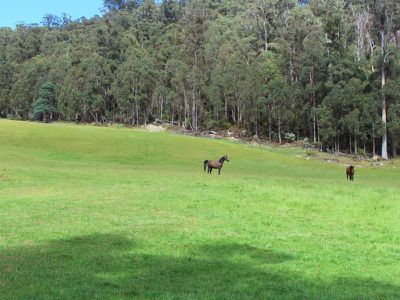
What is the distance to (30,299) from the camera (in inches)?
356

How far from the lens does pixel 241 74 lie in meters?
104

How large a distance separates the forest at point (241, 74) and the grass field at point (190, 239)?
54.0m

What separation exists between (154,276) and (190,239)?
4357 millimetres

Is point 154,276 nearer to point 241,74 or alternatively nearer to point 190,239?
point 190,239

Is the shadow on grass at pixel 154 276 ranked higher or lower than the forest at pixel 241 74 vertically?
lower

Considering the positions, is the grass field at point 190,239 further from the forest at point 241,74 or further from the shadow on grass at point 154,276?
the forest at point 241,74

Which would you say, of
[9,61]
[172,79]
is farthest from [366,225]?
[9,61]

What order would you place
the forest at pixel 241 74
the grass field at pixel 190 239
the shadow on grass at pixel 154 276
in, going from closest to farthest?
the shadow on grass at pixel 154 276 < the grass field at pixel 190 239 < the forest at pixel 241 74

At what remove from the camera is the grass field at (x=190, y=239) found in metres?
10.3

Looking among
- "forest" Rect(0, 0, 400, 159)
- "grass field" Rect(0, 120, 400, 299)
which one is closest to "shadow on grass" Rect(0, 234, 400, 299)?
"grass field" Rect(0, 120, 400, 299)

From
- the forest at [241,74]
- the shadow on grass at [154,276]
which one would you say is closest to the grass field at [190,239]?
the shadow on grass at [154,276]

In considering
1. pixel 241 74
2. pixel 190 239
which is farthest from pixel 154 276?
pixel 241 74

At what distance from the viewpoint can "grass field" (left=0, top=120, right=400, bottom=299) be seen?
10.3 meters

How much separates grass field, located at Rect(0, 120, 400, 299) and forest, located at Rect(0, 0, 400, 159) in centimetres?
5403
